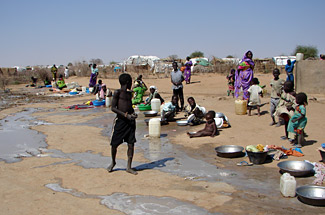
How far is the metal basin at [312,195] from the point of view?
3.73 m

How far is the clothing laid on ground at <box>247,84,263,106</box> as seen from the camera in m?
9.41

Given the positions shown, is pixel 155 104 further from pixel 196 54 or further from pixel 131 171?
pixel 196 54

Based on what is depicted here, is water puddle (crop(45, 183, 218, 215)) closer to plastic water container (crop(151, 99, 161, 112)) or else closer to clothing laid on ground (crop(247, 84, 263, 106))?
clothing laid on ground (crop(247, 84, 263, 106))

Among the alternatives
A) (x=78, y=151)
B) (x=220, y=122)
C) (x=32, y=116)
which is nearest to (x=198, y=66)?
(x=32, y=116)

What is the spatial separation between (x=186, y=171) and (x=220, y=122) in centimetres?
323

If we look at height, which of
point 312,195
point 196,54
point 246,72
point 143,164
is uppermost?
point 196,54

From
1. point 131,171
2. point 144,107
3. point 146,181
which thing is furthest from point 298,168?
point 144,107

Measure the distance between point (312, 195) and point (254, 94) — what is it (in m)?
5.74

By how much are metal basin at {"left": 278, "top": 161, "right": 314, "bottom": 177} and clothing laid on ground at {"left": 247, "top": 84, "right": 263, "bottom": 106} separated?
184 inches

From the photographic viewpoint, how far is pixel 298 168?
16.0 ft

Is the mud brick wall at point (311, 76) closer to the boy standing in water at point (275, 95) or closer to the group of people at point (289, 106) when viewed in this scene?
the group of people at point (289, 106)

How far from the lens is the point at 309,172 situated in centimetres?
470

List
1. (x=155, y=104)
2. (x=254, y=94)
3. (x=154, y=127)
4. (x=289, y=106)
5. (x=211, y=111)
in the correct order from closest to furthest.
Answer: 1. (x=289, y=106)
2. (x=211, y=111)
3. (x=154, y=127)
4. (x=254, y=94)
5. (x=155, y=104)

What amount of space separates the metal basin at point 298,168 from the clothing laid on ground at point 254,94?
4.68 meters
